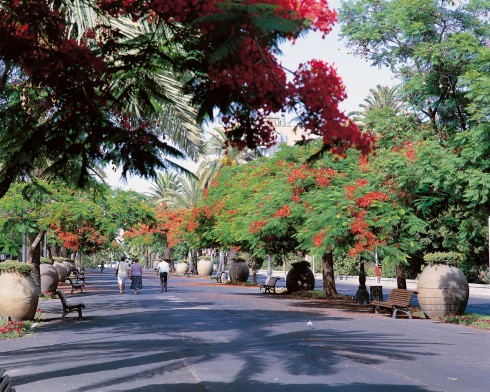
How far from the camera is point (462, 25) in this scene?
73.3 ft

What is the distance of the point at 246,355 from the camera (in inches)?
509

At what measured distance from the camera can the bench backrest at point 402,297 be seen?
902 inches

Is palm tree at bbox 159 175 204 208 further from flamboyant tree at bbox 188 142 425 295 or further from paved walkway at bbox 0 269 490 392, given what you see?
paved walkway at bbox 0 269 490 392

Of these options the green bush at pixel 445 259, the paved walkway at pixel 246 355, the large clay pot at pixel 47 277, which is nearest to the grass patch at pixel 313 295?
the green bush at pixel 445 259

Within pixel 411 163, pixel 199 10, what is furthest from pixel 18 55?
pixel 411 163

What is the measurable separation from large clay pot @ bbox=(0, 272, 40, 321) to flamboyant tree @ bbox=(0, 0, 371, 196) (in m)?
12.4

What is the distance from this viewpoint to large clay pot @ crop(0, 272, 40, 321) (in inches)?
757

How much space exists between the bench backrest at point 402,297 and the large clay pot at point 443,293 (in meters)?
0.34

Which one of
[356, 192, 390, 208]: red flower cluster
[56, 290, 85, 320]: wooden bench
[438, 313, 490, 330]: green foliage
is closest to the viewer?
[438, 313, 490, 330]: green foliage

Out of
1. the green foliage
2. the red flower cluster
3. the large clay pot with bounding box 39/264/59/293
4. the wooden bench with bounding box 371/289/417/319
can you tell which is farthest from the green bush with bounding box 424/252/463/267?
the large clay pot with bounding box 39/264/59/293

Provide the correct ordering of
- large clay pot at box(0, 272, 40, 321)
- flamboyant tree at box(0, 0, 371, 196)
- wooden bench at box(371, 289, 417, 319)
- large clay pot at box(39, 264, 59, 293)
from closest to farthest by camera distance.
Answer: flamboyant tree at box(0, 0, 371, 196)
large clay pot at box(0, 272, 40, 321)
wooden bench at box(371, 289, 417, 319)
large clay pot at box(39, 264, 59, 293)

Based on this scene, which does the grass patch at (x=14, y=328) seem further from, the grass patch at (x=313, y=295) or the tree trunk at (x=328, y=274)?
the grass patch at (x=313, y=295)

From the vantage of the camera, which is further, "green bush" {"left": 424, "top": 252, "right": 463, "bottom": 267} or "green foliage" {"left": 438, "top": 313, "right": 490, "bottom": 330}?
"green bush" {"left": 424, "top": 252, "right": 463, "bottom": 267}

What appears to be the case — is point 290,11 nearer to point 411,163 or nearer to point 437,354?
point 437,354
